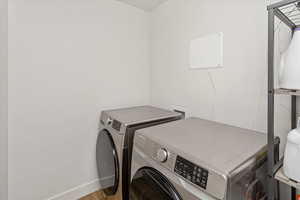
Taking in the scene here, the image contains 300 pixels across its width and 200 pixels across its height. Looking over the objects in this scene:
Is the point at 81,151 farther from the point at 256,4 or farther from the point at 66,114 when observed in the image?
the point at 256,4

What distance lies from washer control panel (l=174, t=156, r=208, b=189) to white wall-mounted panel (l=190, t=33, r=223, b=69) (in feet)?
3.18

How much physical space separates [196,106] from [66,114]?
1.35 metres

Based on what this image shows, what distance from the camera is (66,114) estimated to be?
62.9 inches

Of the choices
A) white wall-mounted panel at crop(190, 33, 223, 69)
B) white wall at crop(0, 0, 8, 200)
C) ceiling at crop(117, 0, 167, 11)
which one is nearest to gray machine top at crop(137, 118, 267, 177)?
white wall-mounted panel at crop(190, 33, 223, 69)

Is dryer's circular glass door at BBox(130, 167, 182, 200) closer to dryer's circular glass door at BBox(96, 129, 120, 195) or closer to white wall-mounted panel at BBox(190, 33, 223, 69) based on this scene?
dryer's circular glass door at BBox(96, 129, 120, 195)

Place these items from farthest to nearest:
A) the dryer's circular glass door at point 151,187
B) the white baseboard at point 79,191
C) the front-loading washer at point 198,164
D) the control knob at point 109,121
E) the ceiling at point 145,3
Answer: the ceiling at point 145,3 → the white baseboard at point 79,191 → the control knob at point 109,121 → the dryer's circular glass door at point 151,187 → the front-loading washer at point 198,164

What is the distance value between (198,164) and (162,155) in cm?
21

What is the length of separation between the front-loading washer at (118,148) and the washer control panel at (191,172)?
558 millimetres

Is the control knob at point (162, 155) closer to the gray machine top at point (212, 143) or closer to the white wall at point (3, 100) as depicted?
the gray machine top at point (212, 143)

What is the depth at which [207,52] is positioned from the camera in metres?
1.43

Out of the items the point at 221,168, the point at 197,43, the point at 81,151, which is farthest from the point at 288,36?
the point at 81,151

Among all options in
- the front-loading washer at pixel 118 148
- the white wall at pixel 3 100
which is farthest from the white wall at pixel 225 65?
the white wall at pixel 3 100

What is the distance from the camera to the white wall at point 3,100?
4.17ft

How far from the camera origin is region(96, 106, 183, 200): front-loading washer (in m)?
1.20
